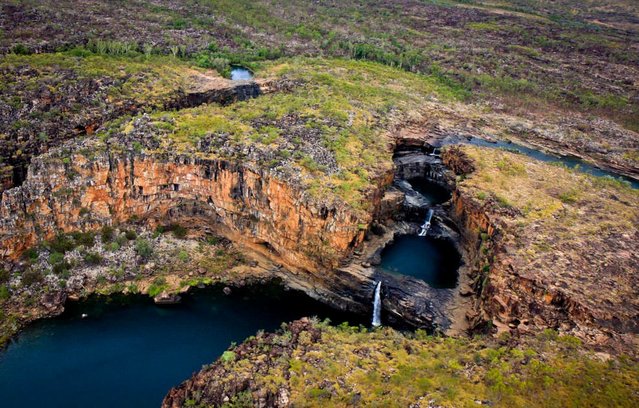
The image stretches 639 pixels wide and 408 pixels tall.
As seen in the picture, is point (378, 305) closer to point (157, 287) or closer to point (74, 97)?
point (157, 287)

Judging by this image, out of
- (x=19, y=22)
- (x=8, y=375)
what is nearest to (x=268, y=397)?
(x=8, y=375)

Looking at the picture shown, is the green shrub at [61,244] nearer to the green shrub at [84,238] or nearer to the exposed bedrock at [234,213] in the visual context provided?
the green shrub at [84,238]

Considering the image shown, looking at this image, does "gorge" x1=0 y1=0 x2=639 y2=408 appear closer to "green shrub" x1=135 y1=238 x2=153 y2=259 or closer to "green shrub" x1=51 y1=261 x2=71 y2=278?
"green shrub" x1=51 y1=261 x2=71 y2=278

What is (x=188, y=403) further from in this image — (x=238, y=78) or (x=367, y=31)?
(x=367, y=31)

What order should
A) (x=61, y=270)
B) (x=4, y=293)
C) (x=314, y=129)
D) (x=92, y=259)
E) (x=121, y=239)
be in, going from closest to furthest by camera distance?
(x=4, y=293)
(x=61, y=270)
(x=92, y=259)
(x=121, y=239)
(x=314, y=129)

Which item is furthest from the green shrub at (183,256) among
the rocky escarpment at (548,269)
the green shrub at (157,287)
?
the rocky escarpment at (548,269)

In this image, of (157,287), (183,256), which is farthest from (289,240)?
(157,287)
